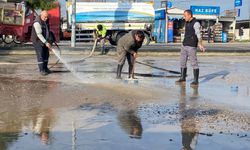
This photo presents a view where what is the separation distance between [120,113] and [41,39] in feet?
20.2

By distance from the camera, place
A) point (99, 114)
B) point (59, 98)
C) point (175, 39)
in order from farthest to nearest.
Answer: point (175, 39) → point (59, 98) → point (99, 114)

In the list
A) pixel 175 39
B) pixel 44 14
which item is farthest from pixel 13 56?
pixel 175 39

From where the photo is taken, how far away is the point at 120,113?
8359 mm

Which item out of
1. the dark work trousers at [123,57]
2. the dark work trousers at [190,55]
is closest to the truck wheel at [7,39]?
the dark work trousers at [123,57]

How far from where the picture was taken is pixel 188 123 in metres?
7.59

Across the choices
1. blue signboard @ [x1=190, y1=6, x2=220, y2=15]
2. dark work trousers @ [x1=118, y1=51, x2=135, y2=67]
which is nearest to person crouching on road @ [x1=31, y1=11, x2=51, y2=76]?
dark work trousers @ [x1=118, y1=51, x2=135, y2=67]

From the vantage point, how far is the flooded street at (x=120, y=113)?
640 centimetres

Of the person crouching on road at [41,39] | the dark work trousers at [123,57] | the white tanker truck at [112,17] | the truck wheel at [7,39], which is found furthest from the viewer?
the white tanker truck at [112,17]

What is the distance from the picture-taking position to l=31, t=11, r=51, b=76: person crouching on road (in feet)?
46.0

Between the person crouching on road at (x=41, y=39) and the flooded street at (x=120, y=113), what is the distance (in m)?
0.31

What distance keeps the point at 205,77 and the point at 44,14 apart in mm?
4801

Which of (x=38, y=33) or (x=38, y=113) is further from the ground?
(x=38, y=33)

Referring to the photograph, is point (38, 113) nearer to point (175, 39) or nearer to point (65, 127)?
point (65, 127)

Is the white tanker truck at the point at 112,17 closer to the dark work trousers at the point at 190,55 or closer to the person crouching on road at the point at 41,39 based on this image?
the person crouching on road at the point at 41,39
